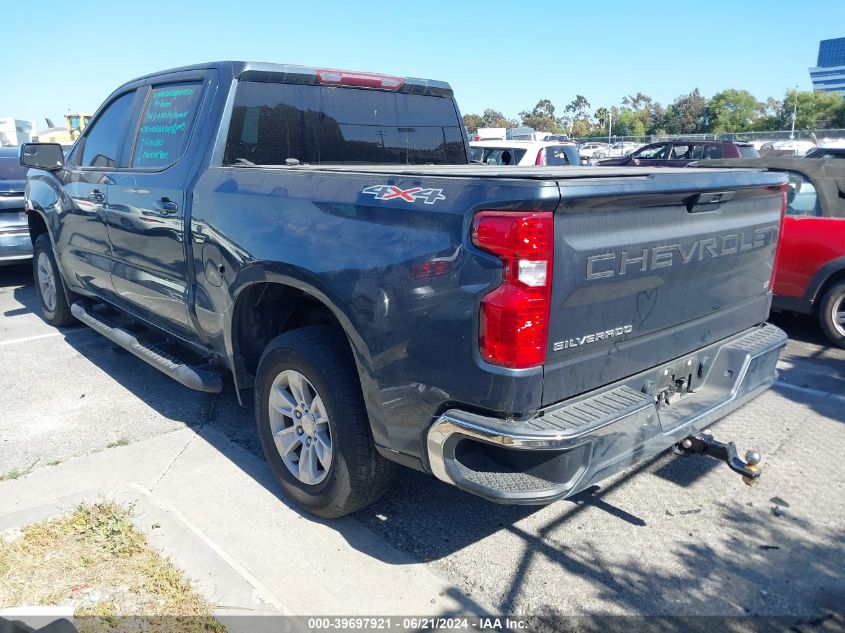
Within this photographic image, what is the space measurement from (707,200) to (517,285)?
119 cm

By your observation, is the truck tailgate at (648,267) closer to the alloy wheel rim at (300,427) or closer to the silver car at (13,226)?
the alloy wheel rim at (300,427)

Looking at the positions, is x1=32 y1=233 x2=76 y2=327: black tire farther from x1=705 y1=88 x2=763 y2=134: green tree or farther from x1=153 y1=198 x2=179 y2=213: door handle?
x1=705 y1=88 x2=763 y2=134: green tree

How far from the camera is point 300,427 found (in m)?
3.45

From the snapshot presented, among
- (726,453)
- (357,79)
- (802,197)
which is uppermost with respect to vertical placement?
(357,79)

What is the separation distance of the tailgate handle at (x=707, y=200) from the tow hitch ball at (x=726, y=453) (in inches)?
41.4

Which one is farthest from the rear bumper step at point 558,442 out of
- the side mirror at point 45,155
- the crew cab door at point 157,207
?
the side mirror at point 45,155

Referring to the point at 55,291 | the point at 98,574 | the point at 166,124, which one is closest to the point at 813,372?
the point at 166,124

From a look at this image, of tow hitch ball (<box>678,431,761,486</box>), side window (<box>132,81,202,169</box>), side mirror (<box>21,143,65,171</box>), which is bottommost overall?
tow hitch ball (<box>678,431,761,486</box>)

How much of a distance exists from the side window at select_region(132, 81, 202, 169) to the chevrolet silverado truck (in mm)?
17

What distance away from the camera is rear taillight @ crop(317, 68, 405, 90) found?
14.6 ft

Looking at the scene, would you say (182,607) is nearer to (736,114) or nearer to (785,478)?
(785,478)

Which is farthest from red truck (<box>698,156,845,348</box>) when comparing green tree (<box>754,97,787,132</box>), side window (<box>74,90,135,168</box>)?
green tree (<box>754,97,787,132</box>)

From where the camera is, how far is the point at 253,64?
13.6ft

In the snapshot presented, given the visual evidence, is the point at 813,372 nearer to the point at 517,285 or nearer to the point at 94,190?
the point at 517,285
